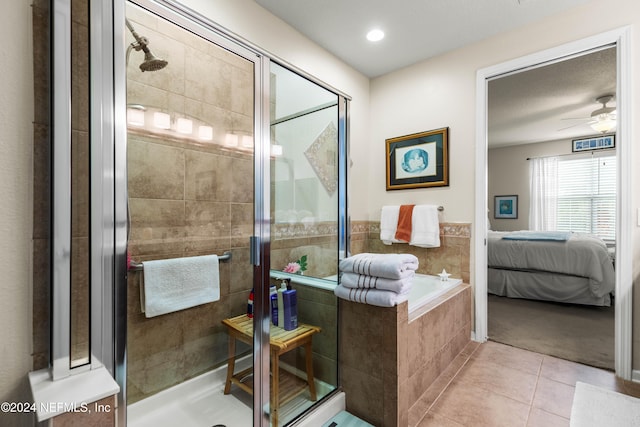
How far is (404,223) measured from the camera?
2859 millimetres

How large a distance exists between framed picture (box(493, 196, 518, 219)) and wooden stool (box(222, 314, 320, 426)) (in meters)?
5.97

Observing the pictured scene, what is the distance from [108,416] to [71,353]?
21 centimetres

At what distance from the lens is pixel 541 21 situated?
7.48 ft

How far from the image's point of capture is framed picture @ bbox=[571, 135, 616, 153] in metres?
5.25

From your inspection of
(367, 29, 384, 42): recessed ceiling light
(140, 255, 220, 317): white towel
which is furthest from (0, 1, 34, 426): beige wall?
(367, 29, 384, 42): recessed ceiling light

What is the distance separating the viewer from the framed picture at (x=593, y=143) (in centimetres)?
525

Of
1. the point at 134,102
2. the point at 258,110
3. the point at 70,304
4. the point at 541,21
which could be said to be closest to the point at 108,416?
the point at 70,304

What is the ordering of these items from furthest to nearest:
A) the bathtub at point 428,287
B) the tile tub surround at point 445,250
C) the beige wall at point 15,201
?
the tile tub surround at point 445,250 → the bathtub at point 428,287 → the beige wall at point 15,201

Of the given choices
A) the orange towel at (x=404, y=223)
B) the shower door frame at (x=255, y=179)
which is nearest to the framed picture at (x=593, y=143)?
the orange towel at (x=404, y=223)

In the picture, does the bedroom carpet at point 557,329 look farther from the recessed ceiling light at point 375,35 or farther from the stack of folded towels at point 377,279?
the recessed ceiling light at point 375,35

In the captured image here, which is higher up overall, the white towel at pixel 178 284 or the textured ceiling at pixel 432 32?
the textured ceiling at pixel 432 32

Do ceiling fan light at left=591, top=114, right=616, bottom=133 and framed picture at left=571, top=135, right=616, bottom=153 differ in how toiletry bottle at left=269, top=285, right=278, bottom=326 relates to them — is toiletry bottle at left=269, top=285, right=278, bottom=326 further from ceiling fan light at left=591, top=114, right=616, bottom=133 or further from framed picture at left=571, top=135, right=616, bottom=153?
framed picture at left=571, top=135, right=616, bottom=153

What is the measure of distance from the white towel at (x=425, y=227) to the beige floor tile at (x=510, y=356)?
88 cm

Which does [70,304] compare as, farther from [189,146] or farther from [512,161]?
[512,161]
